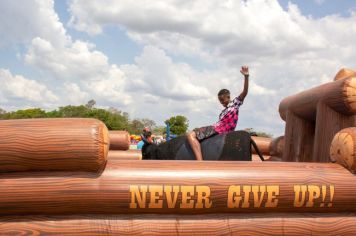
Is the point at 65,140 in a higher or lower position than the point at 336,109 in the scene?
lower

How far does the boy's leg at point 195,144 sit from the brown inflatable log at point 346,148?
117 cm

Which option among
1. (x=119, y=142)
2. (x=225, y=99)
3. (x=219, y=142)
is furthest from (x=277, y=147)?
(x=119, y=142)

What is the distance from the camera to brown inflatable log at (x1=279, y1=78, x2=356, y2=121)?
3.04 metres

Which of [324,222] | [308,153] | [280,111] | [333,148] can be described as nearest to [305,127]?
[308,153]

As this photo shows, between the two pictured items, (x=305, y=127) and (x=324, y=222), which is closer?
(x=324, y=222)

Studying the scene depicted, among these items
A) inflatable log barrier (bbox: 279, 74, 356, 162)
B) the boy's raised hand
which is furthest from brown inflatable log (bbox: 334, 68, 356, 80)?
the boy's raised hand

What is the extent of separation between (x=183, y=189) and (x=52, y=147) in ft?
2.73

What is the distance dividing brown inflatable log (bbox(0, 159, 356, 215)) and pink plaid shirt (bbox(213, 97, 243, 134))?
1.27 metres

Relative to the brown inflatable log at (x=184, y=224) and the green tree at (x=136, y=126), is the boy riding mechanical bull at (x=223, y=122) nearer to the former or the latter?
the brown inflatable log at (x=184, y=224)

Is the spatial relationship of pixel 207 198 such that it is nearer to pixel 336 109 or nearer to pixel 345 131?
pixel 345 131

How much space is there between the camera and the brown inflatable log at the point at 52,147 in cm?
232

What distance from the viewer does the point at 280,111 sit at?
14.6ft

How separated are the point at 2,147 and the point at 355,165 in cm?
229

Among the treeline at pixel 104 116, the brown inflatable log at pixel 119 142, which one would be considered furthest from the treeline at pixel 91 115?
the brown inflatable log at pixel 119 142
